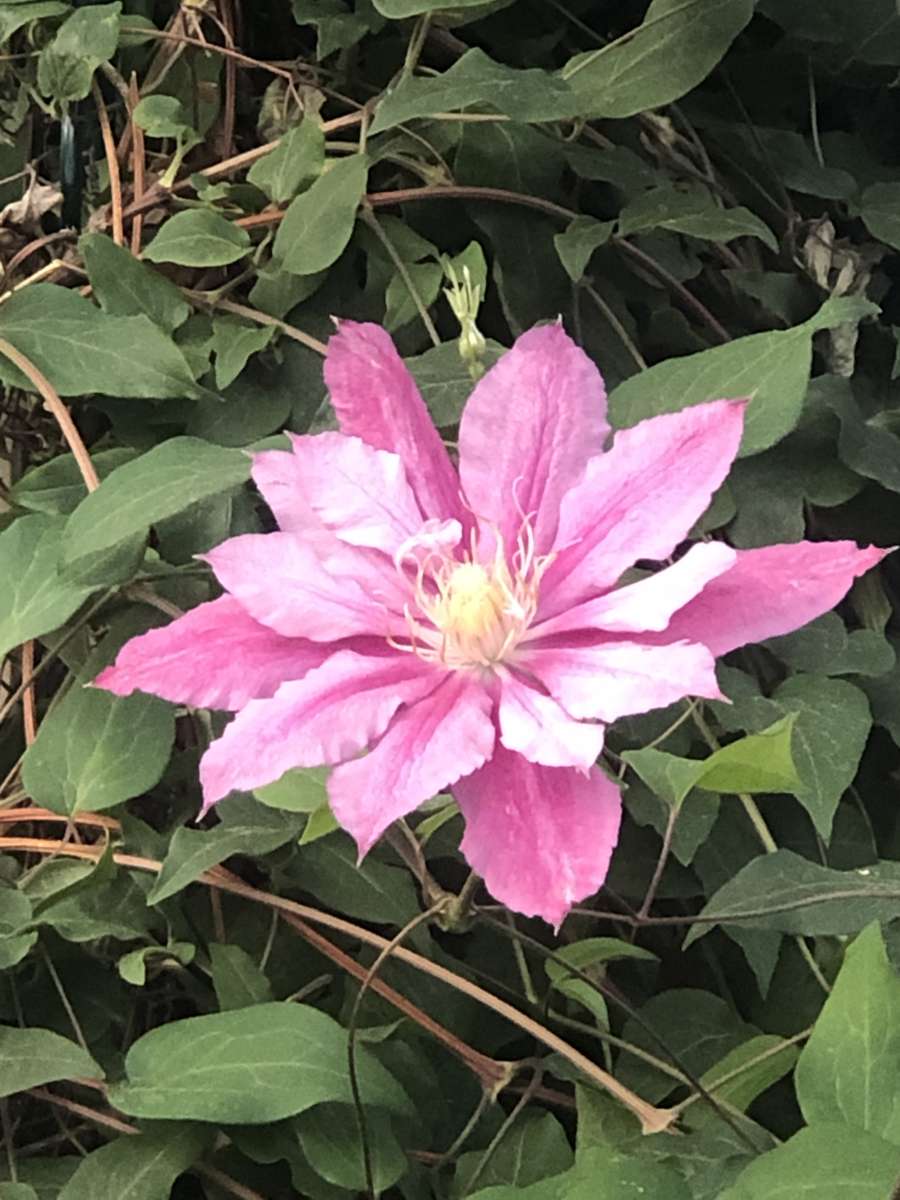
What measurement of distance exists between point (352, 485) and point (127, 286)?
27 centimetres

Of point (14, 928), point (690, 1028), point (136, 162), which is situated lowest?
point (690, 1028)

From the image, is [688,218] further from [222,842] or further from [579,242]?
[222,842]

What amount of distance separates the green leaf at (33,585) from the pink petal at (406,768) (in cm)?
21

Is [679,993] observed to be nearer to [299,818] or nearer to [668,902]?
[668,902]

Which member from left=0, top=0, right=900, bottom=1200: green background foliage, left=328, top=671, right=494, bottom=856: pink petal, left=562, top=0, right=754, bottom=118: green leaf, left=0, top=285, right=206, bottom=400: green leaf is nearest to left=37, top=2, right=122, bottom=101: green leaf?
left=0, top=0, right=900, bottom=1200: green background foliage

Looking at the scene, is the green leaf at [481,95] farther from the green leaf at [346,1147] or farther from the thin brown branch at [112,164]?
the green leaf at [346,1147]

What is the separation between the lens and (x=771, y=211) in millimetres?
665

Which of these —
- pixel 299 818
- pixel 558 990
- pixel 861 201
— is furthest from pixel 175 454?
pixel 861 201

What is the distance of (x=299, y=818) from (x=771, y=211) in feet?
1.35

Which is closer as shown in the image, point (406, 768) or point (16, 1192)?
point (406, 768)

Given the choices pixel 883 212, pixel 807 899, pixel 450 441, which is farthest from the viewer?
pixel 883 212

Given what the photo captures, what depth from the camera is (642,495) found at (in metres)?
0.37

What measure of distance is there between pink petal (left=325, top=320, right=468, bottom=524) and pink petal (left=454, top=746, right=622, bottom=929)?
0.10 m

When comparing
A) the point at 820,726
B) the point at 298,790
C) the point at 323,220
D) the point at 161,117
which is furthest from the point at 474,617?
the point at 161,117
